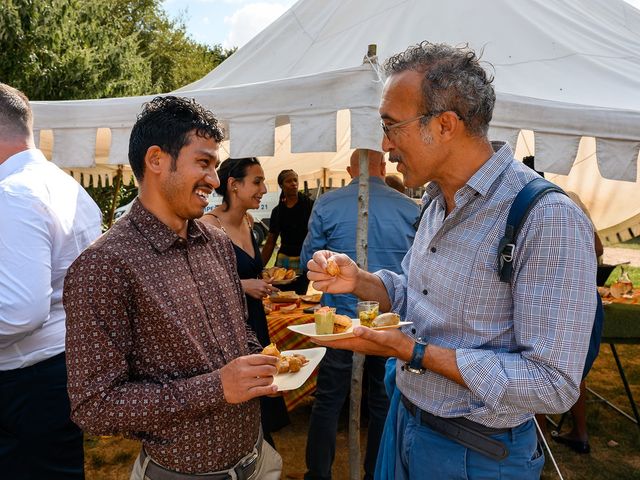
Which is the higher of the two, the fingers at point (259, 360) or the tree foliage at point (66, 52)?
the tree foliage at point (66, 52)

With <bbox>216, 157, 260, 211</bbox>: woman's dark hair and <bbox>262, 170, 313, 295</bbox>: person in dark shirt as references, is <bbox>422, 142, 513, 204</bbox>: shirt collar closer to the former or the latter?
<bbox>216, 157, 260, 211</bbox>: woman's dark hair

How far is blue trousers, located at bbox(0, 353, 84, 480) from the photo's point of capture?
224 cm

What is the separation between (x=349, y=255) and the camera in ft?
12.7

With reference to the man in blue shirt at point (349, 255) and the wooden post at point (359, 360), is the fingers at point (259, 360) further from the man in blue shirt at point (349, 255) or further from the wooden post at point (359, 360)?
the man in blue shirt at point (349, 255)

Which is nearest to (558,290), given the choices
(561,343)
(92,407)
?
(561,343)

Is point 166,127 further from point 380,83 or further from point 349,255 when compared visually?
point 349,255

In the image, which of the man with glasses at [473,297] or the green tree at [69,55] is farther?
the green tree at [69,55]

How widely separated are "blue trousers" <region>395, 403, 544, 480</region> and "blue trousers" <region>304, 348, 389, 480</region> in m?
1.87

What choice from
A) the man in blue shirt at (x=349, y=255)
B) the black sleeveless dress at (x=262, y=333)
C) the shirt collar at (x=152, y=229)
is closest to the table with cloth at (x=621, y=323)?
the man in blue shirt at (x=349, y=255)

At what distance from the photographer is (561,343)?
1.42 m

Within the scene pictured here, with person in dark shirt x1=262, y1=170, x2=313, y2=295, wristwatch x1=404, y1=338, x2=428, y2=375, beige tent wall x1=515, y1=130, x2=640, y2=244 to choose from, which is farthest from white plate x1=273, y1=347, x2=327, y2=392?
beige tent wall x1=515, y1=130, x2=640, y2=244

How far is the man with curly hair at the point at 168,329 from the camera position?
150cm

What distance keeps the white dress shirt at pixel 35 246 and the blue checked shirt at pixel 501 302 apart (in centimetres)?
145

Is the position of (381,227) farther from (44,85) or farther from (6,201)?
(44,85)
